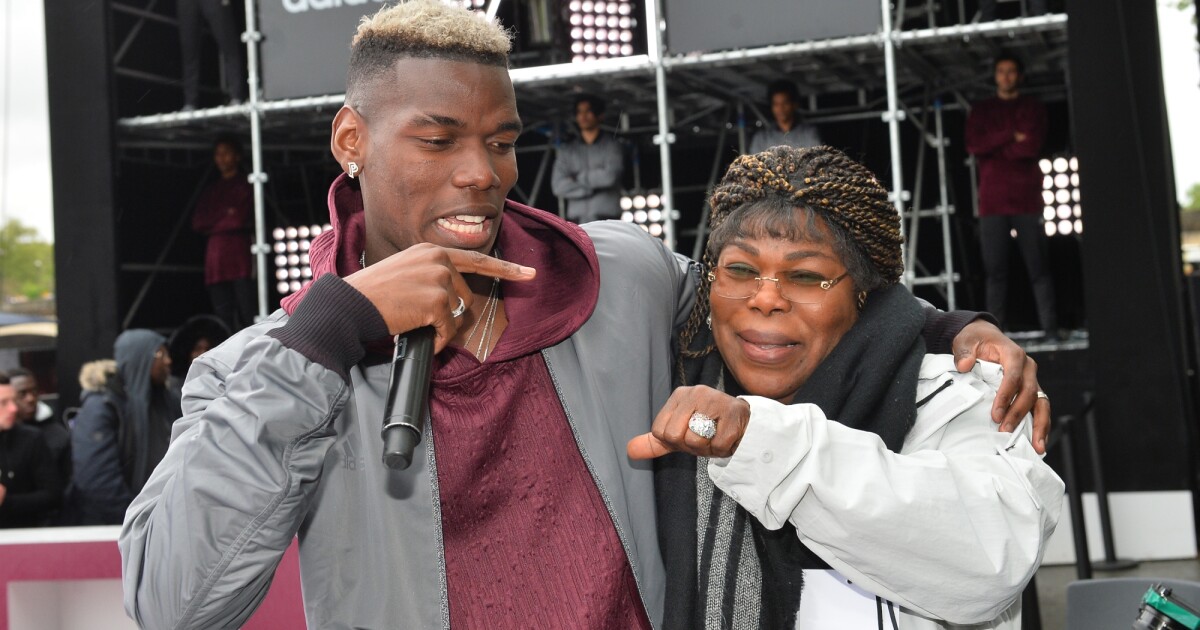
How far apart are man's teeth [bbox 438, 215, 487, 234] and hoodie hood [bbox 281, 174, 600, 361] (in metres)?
0.17

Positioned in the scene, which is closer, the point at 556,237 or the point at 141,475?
the point at 556,237

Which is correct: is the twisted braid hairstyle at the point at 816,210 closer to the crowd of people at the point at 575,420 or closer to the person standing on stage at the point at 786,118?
the crowd of people at the point at 575,420

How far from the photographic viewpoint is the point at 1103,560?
6480mm

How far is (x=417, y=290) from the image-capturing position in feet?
4.83

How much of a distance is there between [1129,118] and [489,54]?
5.48m

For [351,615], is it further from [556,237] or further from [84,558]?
[84,558]

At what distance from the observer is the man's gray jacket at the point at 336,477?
4.72 ft

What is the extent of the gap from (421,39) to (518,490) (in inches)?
27.5

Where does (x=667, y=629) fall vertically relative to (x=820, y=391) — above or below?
below

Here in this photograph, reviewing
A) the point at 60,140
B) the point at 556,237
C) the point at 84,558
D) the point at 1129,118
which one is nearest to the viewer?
the point at 556,237

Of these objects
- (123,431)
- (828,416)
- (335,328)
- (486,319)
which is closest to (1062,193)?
(123,431)

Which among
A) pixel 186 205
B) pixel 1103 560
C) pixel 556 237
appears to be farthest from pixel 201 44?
pixel 556 237

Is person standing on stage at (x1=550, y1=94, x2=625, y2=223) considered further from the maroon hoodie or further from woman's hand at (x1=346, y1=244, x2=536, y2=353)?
woman's hand at (x1=346, y1=244, x2=536, y2=353)

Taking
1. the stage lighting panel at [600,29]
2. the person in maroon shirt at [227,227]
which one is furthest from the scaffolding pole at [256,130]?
the stage lighting panel at [600,29]
